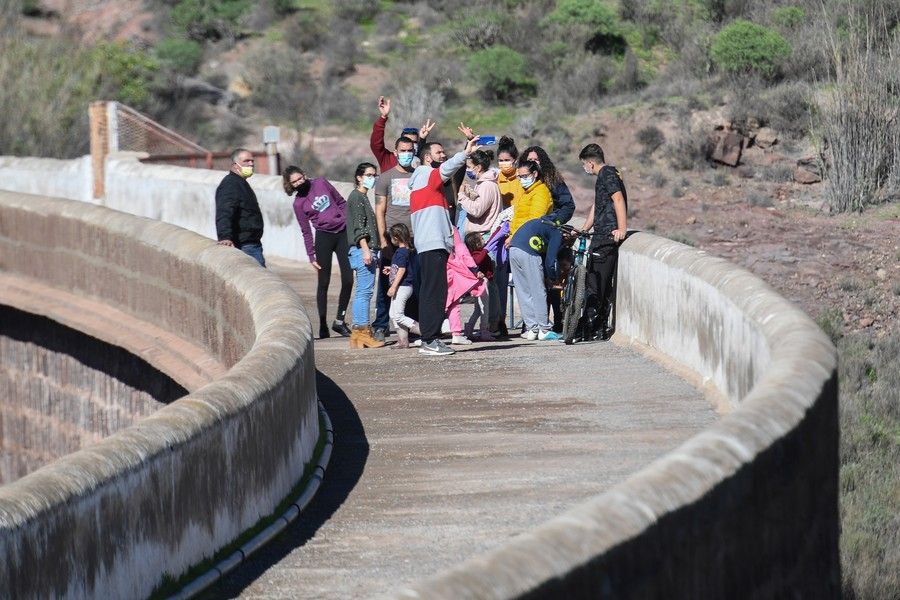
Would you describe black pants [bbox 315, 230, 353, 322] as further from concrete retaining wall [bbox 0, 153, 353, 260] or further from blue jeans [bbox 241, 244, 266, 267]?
concrete retaining wall [bbox 0, 153, 353, 260]

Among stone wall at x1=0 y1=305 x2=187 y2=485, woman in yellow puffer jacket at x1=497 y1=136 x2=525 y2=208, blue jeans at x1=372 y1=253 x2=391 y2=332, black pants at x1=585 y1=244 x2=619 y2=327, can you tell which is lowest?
stone wall at x1=0 y1=305 x2=187 y2=485

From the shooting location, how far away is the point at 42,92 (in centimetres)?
3241

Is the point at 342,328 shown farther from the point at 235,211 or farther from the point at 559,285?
the point at 559,285

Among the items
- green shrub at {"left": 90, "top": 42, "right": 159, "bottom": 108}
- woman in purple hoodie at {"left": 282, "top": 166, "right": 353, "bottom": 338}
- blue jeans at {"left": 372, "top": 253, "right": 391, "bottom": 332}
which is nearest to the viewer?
blue jeans at {"left": 372, "top": 253, "right": 391, "bottom": 332}

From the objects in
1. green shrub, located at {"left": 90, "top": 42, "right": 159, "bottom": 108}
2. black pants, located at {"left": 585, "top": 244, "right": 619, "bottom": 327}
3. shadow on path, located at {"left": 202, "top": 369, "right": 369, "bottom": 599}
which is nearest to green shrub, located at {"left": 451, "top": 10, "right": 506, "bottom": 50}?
green shrub, located at {"left": 90, "top": 42, "right": 159, "bottom": 108}

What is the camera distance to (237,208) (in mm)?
12945

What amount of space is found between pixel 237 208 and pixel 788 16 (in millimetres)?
29114

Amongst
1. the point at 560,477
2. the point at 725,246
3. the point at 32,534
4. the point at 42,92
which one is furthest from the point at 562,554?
the point at 42,92

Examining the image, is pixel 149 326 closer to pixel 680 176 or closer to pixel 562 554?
pixel 562 554

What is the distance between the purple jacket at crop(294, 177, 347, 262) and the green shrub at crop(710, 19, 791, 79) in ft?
82.6

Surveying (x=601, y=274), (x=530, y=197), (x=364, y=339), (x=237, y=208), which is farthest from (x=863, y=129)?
(x=237, y=208)

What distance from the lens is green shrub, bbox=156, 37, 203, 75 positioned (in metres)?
49.0

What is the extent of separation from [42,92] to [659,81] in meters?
15.3

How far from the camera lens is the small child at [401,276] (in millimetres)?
→ 12398
